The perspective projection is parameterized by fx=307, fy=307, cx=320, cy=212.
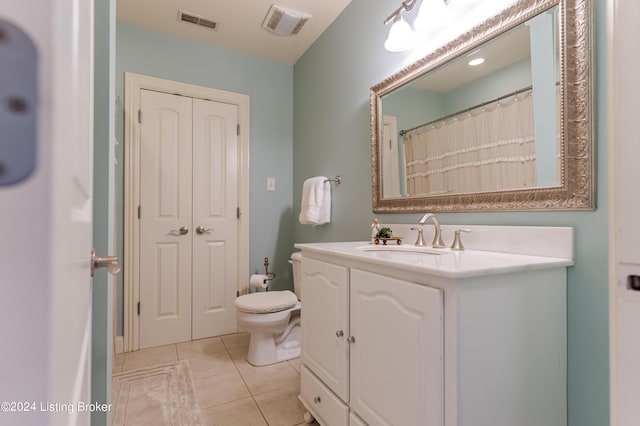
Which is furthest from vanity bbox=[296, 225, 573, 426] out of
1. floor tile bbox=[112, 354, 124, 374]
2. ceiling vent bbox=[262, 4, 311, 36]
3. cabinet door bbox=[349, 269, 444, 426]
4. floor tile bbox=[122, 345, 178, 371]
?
ceiling vent bbox=[262, 4, 311, 36]

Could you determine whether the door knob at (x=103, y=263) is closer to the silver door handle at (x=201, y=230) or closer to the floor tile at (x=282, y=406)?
the floor tile at (x=282, y=406)

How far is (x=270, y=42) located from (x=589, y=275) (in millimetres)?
2579

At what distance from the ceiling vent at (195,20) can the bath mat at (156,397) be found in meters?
2.43

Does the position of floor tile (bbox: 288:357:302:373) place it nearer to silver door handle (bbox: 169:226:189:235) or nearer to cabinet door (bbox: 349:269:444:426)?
cabinet door (bbox: 349:269:444:426)

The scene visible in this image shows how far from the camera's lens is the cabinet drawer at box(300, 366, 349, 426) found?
3.96 ft

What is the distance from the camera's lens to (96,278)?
0.95 meters

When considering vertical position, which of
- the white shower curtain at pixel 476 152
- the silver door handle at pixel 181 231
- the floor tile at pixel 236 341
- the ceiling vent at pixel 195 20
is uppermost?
the ceiling vent at pixel 195 20

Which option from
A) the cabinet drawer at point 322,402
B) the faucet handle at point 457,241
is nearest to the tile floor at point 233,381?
the cabinet drawer at point 322,402

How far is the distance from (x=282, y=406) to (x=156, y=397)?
0.70 metres

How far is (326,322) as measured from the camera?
1.31 m

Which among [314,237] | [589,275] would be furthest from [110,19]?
[314,237]

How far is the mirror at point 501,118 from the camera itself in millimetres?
966

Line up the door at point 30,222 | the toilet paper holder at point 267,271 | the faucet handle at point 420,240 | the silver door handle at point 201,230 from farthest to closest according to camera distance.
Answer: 1. the toilet paper holder at point 267,271
2. the silver door handle at point 201,230
3. the faucet handle at point 420,240
4. the door at point 30,222

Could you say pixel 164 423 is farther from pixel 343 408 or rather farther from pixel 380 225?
pixel 380 225
